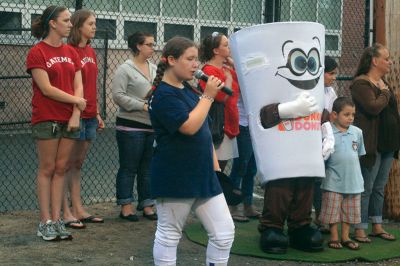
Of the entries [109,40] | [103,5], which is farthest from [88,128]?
[103,5]

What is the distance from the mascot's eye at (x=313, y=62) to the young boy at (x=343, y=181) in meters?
0.49

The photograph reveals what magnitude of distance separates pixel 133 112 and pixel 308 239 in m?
1.96

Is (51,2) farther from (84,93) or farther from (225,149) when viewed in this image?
(225,149)

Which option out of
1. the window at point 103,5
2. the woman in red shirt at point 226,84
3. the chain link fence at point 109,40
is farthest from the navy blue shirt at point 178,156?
the window at point 103,5

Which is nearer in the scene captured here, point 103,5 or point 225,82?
point 225,82

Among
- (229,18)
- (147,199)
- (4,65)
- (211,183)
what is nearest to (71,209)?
(147,199)

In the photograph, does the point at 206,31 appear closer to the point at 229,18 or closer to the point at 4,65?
the point at 229,18

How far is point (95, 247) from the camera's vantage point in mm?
6340

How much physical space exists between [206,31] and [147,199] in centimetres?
959

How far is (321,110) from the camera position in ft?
20.9

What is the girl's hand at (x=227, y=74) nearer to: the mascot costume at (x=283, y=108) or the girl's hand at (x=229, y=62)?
the girl's hand at (x=229, y=62)

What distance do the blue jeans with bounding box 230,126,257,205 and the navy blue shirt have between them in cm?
258

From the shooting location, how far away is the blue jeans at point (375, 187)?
704 centimetres

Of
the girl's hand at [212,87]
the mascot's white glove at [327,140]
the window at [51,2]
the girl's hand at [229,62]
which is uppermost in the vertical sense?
the window at [51,2]
